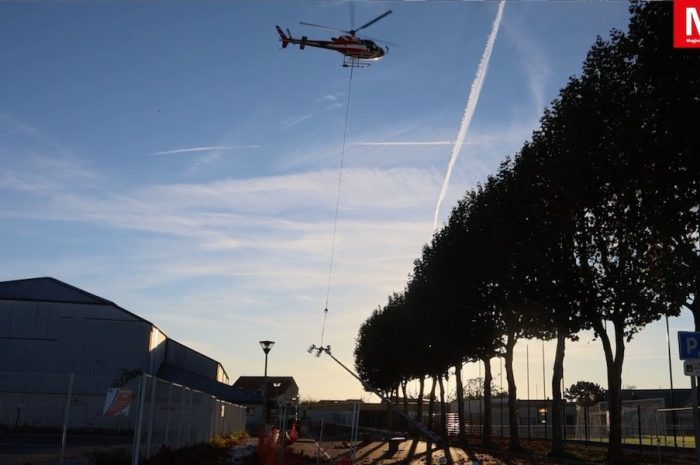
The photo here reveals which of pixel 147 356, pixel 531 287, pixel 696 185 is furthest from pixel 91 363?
pixel 696 185

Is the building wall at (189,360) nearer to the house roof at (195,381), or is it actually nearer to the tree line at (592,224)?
the house roof at (195,381)

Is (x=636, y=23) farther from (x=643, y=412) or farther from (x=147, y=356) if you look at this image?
(x=147, y=356)

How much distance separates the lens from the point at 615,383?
30844mm

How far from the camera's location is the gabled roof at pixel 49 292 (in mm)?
60750

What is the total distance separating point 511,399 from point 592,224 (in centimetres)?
1624

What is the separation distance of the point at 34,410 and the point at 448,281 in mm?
28296

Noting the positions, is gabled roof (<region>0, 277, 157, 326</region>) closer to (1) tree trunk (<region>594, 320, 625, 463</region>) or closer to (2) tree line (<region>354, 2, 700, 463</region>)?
(2) tree line (<region>354, 2, 700, 463</region>)

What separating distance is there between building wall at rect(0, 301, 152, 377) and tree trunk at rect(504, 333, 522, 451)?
30.6 metres

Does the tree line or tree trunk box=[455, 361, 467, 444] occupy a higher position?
the tree line

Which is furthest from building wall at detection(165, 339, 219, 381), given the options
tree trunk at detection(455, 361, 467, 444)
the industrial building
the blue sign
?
Answer: the blue sign

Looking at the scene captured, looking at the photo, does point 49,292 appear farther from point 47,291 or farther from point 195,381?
point 195,381

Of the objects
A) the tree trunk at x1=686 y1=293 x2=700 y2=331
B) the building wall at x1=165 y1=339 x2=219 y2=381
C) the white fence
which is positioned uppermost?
the building wall at x1=165 y1=339 x2=219 y2=381

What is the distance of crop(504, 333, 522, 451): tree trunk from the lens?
41.2 metres

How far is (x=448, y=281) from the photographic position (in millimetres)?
45125
